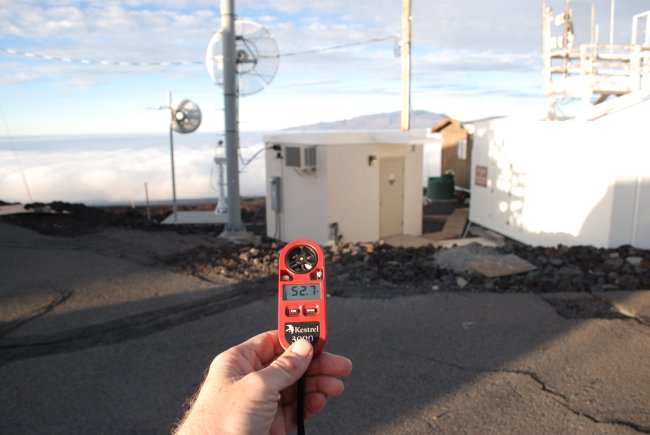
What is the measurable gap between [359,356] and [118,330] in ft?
8.96

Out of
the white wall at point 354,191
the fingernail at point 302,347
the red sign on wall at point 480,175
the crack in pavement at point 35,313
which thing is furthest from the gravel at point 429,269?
the red sign on wall at point 480,175

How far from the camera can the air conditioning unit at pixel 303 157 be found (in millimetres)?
12555

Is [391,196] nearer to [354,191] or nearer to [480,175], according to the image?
[354,191]

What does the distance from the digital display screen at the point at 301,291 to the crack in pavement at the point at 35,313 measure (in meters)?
5.03

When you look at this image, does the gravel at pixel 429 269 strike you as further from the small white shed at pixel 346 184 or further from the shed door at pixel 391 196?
the shed door at pixel 391 196

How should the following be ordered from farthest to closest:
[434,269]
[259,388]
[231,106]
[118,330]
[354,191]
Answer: [354,191], [231,106], [434,269], [118,330], [259,388]

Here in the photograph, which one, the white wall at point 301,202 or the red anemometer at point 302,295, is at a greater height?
the red anemometer at point 302,295

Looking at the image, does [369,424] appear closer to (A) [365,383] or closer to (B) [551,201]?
(A) [365,383]

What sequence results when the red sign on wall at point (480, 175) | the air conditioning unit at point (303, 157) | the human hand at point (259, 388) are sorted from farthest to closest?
the red sign on wall at point (480, 175) → the air conditioning unit at point (303, 157) → the human hand at point (259, 388)

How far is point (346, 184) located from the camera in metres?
12.8

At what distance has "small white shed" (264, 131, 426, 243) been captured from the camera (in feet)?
41.5

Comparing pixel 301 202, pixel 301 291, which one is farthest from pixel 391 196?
pixel 301 291

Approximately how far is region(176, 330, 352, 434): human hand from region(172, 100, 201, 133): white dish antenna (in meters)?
15.1

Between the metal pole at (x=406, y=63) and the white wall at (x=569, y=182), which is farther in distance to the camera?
the metal pole at (x=406, y=63)
